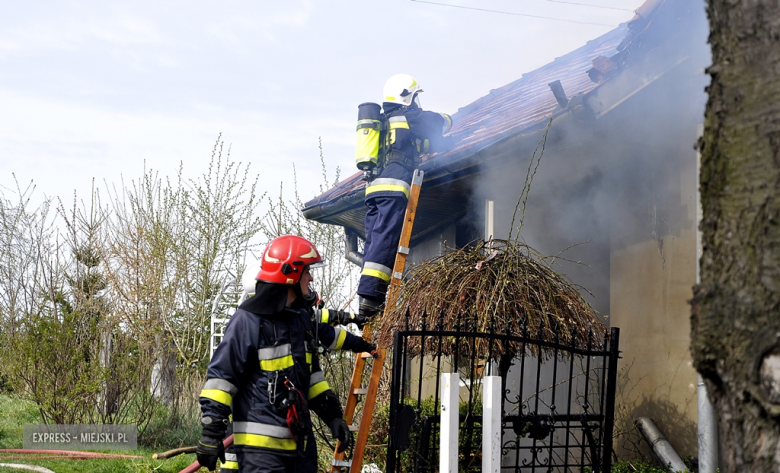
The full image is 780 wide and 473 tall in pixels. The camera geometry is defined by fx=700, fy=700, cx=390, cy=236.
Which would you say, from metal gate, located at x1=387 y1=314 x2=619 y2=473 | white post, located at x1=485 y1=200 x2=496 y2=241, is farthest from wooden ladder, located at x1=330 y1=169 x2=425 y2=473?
white post, located at x1=485 y1=200 x2=496 y2=241

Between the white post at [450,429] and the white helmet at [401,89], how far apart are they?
2.73m

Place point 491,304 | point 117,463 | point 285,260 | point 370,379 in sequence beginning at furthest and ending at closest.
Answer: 1. point 117,463
2. point 370,379
3. point 491,304
4. point 285,260

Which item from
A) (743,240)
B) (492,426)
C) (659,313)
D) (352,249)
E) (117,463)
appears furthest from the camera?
(352,249)

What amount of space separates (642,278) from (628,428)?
1.28 metres

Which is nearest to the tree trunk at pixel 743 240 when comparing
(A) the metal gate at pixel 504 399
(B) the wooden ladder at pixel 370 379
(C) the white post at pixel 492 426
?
(C) the white post at pixel 492 426

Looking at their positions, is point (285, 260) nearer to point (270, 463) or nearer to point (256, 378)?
point (256, 378)

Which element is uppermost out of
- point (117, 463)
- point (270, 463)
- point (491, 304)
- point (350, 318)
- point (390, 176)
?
Answer: point (390, 176)

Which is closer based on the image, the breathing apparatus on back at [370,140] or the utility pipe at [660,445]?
the utility pipe at [660,445]

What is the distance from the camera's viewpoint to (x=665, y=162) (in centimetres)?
582

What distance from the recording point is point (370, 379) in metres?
4.85

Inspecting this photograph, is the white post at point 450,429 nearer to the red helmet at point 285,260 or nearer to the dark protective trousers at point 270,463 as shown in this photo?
the dark protective trousers at point 270,463

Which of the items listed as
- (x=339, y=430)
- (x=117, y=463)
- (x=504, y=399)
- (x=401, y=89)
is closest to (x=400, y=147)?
(x=401, y=89)

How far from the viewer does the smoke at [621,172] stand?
5.11 meters

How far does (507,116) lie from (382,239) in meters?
2.90
